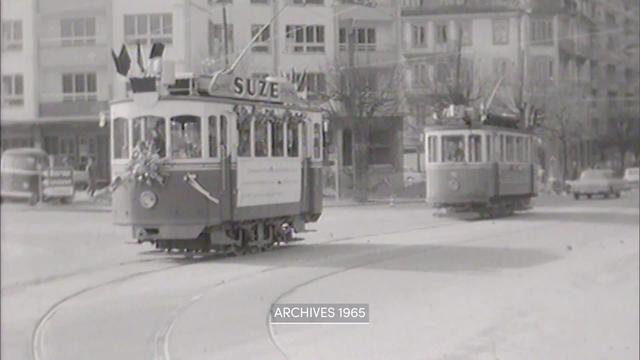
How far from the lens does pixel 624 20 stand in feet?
22.1

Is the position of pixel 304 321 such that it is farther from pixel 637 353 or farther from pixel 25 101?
pixel 637 353

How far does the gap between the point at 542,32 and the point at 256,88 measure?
3.04 meters

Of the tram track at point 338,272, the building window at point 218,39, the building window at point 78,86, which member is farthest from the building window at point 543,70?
the building window at point 78,86

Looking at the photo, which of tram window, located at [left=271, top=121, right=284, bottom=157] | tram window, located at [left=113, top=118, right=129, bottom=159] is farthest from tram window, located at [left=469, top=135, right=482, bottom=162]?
tram window, located at [left=271, top=121, right=284, bottom=157]

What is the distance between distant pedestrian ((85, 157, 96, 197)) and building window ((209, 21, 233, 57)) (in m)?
1.69

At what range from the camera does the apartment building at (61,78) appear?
14.6 ft

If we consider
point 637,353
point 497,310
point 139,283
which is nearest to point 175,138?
point 139,283

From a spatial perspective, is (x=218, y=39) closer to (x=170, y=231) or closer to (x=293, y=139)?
(x=293, y=139)

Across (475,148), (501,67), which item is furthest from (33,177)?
(475,148)

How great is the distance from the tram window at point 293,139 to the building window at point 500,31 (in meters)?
1.48

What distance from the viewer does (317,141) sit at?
4754mm

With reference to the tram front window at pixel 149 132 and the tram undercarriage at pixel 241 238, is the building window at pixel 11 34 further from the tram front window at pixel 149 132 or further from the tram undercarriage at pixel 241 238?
the tram front window at pixel 149 132

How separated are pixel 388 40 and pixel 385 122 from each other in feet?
1.84

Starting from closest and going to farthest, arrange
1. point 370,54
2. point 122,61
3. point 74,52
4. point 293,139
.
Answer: point 370,54 → point 293,139 → point 122,61 → point 74,52
